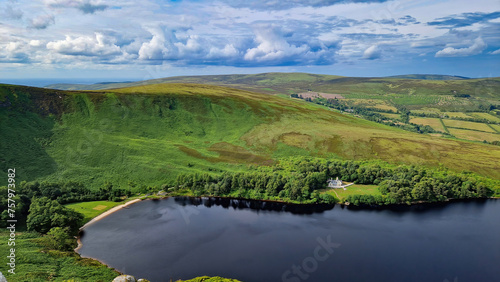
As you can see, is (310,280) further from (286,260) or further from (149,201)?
(149,201)

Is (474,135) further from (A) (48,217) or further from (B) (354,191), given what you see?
(A) (48,217)

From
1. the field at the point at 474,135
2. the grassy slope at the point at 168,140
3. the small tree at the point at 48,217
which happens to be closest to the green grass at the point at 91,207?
the small tree at the point at 48,217

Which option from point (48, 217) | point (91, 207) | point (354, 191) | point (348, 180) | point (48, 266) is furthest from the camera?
point (348, 180)

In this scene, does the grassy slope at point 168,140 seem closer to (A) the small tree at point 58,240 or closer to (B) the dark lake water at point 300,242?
(B) the dark lake water at point 300,242

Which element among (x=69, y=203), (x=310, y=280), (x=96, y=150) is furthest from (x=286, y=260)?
(x=96, y=150)

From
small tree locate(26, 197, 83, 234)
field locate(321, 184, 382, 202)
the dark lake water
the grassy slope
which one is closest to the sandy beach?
the dark lake water

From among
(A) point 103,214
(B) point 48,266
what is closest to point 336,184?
(A) point 103,214
